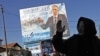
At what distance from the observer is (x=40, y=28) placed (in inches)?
1244

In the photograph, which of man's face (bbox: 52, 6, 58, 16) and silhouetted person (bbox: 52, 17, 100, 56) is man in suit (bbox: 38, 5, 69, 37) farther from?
silhouetted person (bbox: 52, 17, 100, 56)

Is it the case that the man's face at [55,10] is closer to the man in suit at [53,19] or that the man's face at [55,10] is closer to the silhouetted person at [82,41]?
the man in suit at [53,19]

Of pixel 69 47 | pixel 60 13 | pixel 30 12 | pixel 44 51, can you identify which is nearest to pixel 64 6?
pixel 60 13

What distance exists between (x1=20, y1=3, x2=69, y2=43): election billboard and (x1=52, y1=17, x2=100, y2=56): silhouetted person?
82.2 feet

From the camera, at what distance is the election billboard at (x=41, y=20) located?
30.3 meters

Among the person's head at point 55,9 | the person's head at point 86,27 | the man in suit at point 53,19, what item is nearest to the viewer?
the person's head at point 86,27

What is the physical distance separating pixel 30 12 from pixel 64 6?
8.96 ft

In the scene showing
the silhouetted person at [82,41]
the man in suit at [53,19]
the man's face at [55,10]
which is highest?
the man's face at [55,10]

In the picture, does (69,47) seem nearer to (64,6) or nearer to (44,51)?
(44,51)

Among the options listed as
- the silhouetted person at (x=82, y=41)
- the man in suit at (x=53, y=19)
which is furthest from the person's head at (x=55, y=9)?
the silhouetted person at (x=82, y=41)

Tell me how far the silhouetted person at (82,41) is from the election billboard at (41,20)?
25.1 metres

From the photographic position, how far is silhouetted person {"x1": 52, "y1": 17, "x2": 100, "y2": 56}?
466cm

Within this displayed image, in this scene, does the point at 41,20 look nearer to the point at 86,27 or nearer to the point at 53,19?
the point at 53,19

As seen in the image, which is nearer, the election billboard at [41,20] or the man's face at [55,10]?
the election billboard at [41,20]
